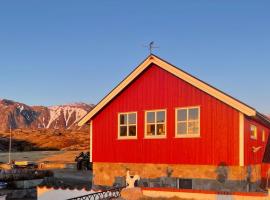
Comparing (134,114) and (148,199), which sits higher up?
(134,114)

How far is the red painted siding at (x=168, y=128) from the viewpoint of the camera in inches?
909

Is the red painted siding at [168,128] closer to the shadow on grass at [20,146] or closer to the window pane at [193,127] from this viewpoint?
the window pane at [193,127]

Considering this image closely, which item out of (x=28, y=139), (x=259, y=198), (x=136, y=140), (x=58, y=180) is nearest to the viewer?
(x=259, y=198)

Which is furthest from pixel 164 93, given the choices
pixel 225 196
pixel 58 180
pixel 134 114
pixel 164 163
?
pixel 58 180

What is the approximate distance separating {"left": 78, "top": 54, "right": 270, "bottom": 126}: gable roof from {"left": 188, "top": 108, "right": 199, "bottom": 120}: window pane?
136 centimetres

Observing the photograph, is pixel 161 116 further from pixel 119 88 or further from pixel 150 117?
pixel 119 88

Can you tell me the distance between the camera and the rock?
2098cm

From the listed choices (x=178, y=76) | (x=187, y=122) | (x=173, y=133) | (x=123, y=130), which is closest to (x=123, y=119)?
(x=123, y=130)

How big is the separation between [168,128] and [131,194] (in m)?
5.41

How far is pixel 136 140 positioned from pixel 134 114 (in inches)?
64.3

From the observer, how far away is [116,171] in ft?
89.1

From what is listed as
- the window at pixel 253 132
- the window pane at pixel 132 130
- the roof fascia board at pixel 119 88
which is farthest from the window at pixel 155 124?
the window at pixel 253 132

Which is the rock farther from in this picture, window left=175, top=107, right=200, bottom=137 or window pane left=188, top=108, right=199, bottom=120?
window pane left=188, top=108, right=199, bottom=120

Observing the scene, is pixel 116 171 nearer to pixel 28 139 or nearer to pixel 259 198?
pixel 259 198
